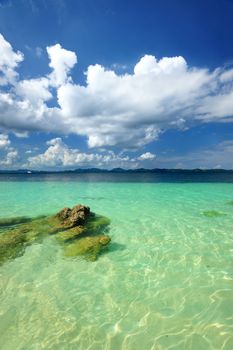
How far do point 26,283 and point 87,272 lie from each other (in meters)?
1.88

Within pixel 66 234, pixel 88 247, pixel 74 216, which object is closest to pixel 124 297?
pixel 88 247

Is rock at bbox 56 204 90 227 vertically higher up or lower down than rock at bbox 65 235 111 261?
higher up

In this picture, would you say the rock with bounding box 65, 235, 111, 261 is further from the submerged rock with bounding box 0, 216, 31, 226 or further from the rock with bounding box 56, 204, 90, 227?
the submerged rock with bounding box 0, 216, 31, 226

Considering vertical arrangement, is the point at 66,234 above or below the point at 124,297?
above

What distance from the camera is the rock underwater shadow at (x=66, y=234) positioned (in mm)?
9180

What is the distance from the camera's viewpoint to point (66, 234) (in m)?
11.0

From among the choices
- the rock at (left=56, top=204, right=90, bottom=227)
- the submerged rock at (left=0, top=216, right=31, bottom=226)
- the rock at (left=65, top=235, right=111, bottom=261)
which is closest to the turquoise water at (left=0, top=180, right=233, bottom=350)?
the rock at (left=65, top=235, right=111, bottom=261)

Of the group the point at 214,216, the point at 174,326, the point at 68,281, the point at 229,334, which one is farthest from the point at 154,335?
the point at 214,216

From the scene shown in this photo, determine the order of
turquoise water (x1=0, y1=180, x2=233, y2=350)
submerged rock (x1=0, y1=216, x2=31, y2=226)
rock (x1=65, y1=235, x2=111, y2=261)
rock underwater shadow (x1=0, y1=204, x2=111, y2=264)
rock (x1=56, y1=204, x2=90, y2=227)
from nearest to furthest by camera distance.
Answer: turquoise water (x1=0, y1=180, x2=233, y2=350), rock (x1=65, y1=235, x2=111, y2=261), rock underwater shadow (x1=0, y1=204, x2=111, y2=264), rock (x1=56, y1=204, x2=90, y2=227), submerged rock (x1=0, y1=216, x2=31, y2=226)

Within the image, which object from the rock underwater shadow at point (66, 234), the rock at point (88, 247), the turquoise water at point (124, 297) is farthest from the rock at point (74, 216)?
the rock at point (88, 247)

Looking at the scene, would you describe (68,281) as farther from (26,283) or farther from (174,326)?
(174,326)

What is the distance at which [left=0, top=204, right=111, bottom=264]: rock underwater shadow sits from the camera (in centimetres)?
918

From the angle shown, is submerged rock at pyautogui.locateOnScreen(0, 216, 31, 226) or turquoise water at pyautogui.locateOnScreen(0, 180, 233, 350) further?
submerged rock at pyautogui.locateOnScreen(0, 216, 31, 226)

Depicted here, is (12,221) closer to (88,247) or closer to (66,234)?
(66,234)
